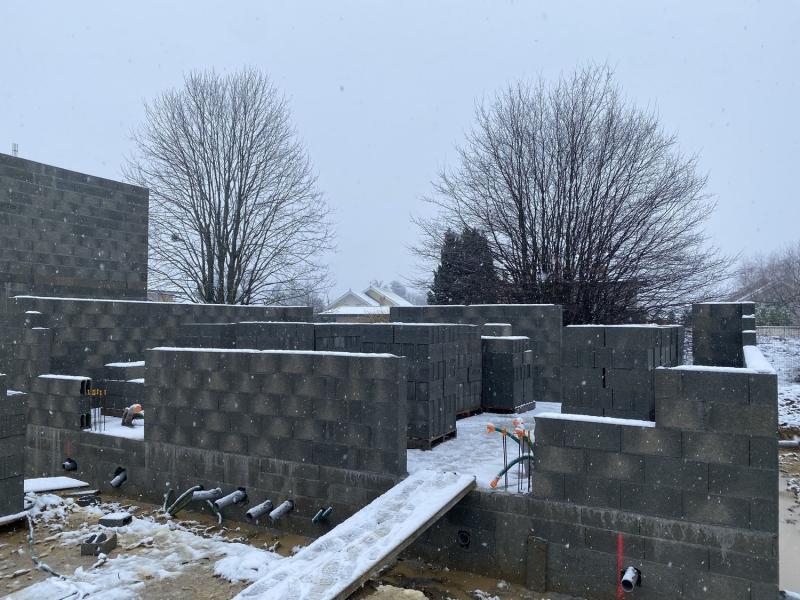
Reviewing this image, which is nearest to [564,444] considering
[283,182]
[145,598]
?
[145,598]

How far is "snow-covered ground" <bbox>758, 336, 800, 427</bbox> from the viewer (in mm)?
18703

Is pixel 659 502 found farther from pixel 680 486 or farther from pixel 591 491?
pixel 591 491

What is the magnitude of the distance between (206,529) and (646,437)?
568 centimetres

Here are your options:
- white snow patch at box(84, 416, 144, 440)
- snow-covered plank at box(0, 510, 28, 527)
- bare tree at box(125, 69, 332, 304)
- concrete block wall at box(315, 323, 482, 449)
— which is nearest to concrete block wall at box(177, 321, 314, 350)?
concrete block wall at box(315, 323, 482, 449)

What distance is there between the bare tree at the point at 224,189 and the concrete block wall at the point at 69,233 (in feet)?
29.3

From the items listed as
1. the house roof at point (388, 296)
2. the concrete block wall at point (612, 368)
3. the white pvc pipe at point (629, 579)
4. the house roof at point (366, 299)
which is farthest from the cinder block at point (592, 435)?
the house roof at point (388, 296)

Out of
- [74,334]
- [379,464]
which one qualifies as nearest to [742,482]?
[379,464]

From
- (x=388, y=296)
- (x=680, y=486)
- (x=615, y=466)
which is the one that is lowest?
(x=680, y=486)

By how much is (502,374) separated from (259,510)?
5763 mm

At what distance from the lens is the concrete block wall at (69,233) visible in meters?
13.4

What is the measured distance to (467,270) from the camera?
987 inches

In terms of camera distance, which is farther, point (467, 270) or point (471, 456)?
point (467, 270)

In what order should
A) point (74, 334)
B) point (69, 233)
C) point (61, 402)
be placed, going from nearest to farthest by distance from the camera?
point (61, 402) < point (74, 334) < point (69, 233)

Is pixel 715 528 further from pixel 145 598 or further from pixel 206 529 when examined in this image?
pixel 206 529
